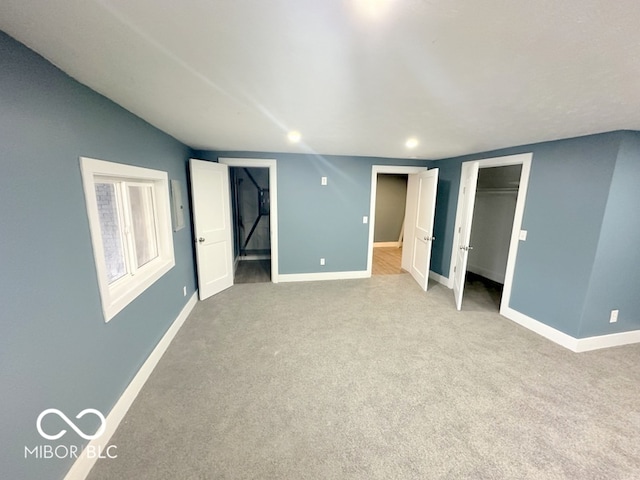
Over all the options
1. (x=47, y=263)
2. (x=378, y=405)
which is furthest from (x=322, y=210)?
(x=47, y=263)

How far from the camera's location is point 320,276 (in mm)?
4328

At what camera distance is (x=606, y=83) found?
1251mm

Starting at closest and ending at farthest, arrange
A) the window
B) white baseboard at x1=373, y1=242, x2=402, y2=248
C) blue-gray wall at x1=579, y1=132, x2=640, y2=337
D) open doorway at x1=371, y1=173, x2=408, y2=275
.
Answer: the window
blue-gray wall at x1=579, y1=132, x2=640, y2=337
open doorway at x1=371, y1=173, x2=408, y2=275
white baseboard at x1=373, y1=242, x2=402, y2=248

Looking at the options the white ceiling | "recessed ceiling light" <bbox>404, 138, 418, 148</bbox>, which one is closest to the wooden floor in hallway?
"recessed ceiling light" <bbox>404, 138, 418, 148</bbox>

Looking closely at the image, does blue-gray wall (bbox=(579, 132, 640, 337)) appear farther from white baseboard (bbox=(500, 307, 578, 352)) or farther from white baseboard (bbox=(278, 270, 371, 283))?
white baseboard (bbox=(278, 270, 371, 283))

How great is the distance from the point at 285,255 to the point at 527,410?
10.8ft

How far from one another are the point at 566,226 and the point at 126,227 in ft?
13.7

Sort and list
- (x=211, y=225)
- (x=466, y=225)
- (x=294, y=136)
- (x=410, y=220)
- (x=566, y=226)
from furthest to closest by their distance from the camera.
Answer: (x=410, y=220), (x=211, y=225), (x=466, y=225), (x=294, y=136), (x=566, y=226)

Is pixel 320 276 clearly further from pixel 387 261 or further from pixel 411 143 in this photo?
pixel 411 143

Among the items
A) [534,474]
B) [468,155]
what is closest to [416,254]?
[468,155]

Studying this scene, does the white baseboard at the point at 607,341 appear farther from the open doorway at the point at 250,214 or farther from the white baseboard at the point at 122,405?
the open doorway at the point at 250,214

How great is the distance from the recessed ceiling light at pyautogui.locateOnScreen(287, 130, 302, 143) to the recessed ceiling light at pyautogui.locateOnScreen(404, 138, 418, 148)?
49.1 inches

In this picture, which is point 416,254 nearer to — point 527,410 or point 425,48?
point 527,410

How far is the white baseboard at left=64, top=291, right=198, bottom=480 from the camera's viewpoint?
1.32 metres
